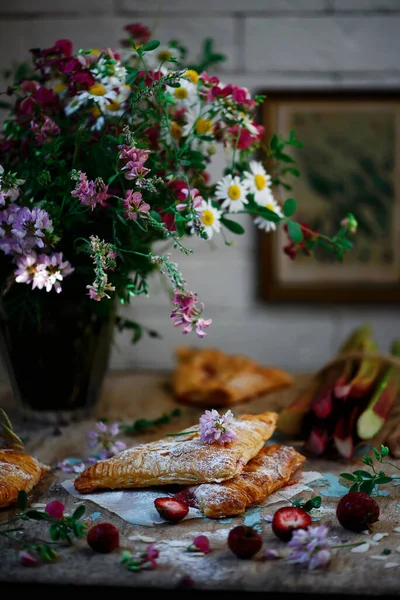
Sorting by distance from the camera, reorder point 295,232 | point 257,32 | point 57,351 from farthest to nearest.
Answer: point 257,32 → point 57,351 → point 295,232

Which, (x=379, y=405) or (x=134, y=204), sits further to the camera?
(x=379, y=405)

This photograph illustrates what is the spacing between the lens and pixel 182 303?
972 mm

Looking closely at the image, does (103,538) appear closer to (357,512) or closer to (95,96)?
(357,512)

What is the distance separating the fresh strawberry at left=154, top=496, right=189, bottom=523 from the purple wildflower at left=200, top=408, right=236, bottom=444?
0.37 ft

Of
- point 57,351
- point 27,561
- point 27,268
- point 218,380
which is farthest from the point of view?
point 218,380

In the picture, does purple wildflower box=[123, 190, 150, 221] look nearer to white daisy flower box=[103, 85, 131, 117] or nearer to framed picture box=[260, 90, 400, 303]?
white daisy flower box=[103, 85, 131, 117]

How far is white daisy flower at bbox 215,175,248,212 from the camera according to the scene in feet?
3.61

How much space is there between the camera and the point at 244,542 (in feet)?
2.59

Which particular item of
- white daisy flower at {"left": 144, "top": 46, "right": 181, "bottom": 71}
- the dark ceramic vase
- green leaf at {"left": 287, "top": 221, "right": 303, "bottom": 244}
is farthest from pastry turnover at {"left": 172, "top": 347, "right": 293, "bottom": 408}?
white daisy flower at {"left": 144, "top": 46, "right": 181, "bottom": 71}

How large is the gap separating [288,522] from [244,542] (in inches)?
3.2

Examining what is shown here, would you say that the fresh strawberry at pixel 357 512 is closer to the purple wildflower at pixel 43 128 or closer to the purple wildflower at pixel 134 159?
the purple wildflower at pixel 134 159

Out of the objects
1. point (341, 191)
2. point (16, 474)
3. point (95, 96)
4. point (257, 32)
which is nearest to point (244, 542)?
point (16, 474)

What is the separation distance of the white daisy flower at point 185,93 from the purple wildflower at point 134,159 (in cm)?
20

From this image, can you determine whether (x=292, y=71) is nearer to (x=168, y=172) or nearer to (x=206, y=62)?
(x=206, y=62)
